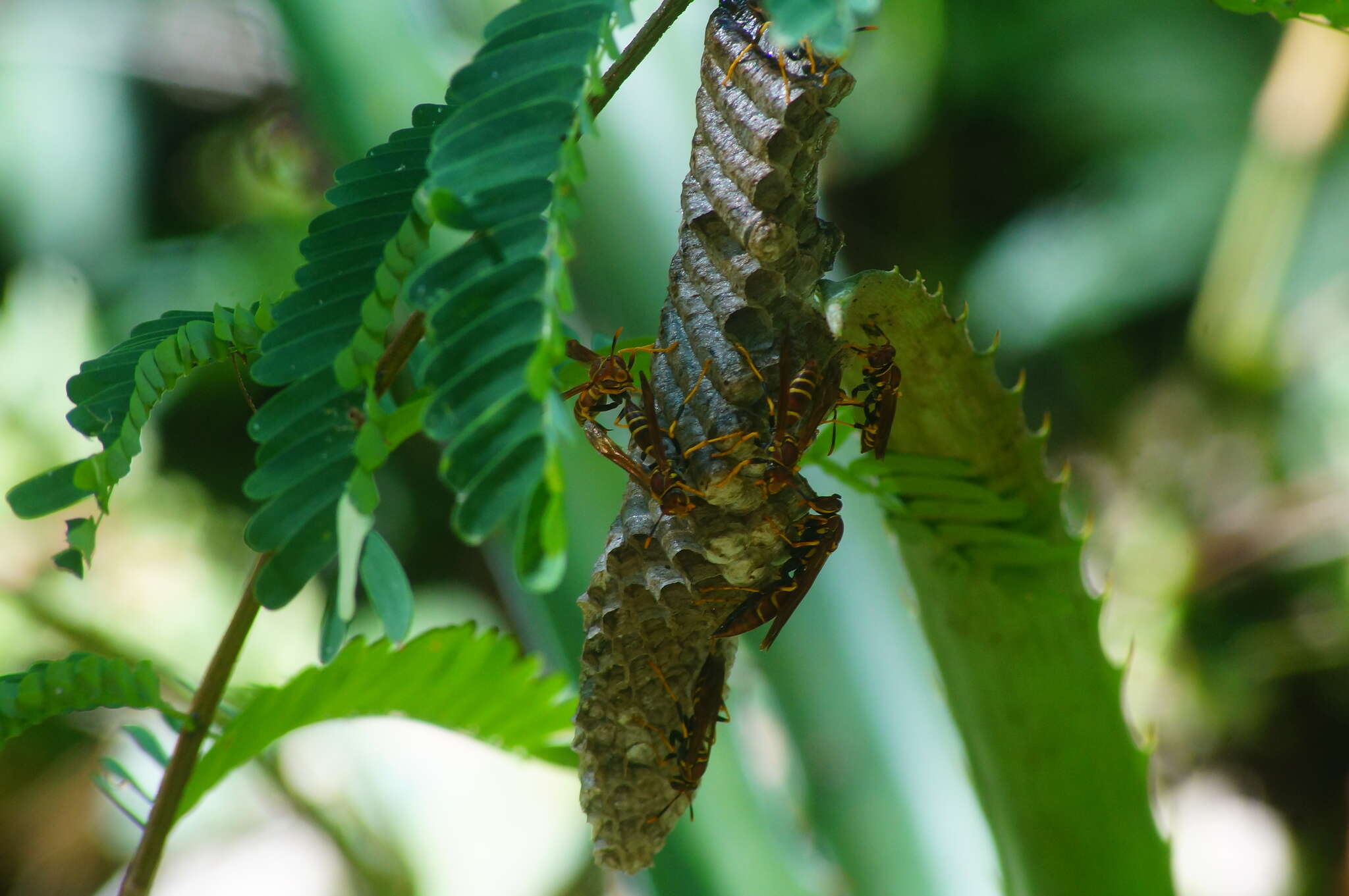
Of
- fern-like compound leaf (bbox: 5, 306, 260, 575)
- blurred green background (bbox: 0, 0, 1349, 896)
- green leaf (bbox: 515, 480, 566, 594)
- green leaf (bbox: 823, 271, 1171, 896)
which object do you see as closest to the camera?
green leaf (bbox: 515, 480, 566, 594)

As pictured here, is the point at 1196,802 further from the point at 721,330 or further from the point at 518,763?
the point at 721,330

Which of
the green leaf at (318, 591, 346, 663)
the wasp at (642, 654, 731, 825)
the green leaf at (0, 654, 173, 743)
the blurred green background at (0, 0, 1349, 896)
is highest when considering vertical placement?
the blurred green background at (0, 0, 1349, 896)

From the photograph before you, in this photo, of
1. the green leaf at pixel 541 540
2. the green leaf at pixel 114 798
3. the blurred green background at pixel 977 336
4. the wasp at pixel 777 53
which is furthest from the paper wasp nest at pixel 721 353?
the blurred green background at pixel 977 336

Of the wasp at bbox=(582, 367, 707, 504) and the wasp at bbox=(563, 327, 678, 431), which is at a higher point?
the wasp at bbox=(563, 327, 678, 431)

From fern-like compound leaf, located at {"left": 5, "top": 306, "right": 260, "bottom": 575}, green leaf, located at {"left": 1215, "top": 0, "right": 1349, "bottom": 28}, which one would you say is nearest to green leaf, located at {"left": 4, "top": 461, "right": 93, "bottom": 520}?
fern-like compound leaf, located at {"left": 5, "top": 306, "right": 260, "bottom": 575}

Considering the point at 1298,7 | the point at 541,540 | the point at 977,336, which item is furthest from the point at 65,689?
the point at 977,336

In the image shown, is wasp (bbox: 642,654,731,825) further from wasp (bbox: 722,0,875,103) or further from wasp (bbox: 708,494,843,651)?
wasp (bbox: 722,0,875,103)
